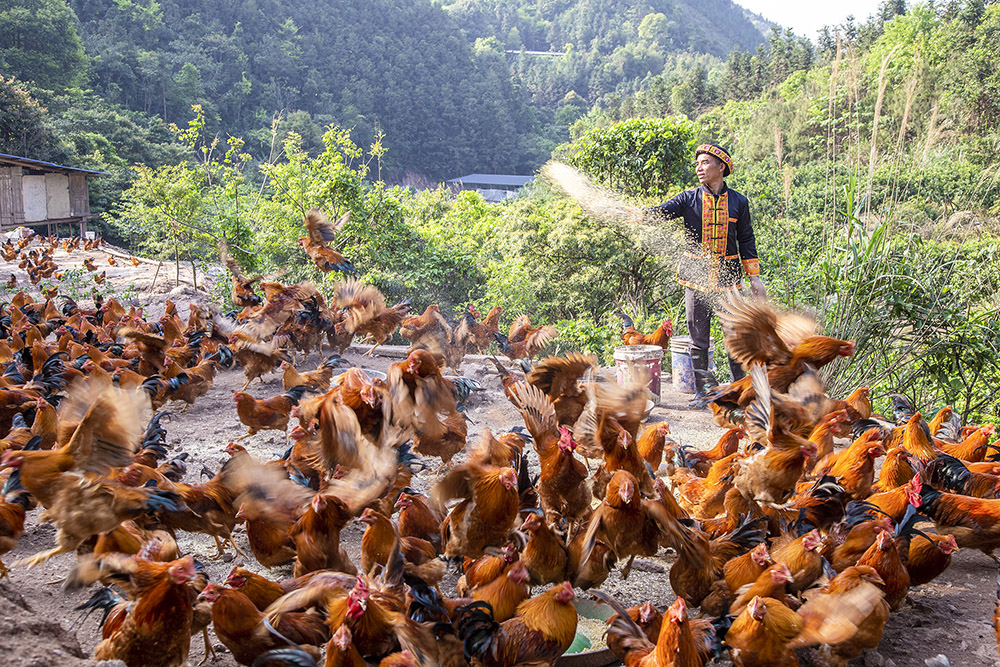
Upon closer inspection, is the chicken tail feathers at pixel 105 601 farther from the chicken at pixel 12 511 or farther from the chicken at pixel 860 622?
the chicken at pixel 860 622

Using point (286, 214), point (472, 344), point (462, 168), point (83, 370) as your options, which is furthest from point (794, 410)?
point (462, 168)

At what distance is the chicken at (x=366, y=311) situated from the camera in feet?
22.8

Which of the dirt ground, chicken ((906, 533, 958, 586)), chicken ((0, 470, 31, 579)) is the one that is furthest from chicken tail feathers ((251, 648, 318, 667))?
chicken ((906, 533, 958, 586))

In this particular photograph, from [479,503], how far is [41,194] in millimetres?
25724

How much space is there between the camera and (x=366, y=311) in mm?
6961

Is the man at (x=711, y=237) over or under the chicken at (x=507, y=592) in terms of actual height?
over

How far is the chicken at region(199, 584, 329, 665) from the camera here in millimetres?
2488

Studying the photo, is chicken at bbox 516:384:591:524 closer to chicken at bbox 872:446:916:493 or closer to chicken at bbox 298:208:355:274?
chicken at bbox 872:446:916:493

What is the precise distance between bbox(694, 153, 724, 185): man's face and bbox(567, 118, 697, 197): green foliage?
3.94 m

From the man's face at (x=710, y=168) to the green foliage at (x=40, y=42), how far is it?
40.2 meters

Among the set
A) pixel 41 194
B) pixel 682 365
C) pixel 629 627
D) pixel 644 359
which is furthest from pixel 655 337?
pixel 41 194

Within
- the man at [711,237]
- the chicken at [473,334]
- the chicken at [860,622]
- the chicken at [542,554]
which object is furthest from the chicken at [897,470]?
the chicken at [473,334]

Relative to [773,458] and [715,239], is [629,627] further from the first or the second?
[715,239]

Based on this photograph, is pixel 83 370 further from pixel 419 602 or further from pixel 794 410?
pixel 794 410
